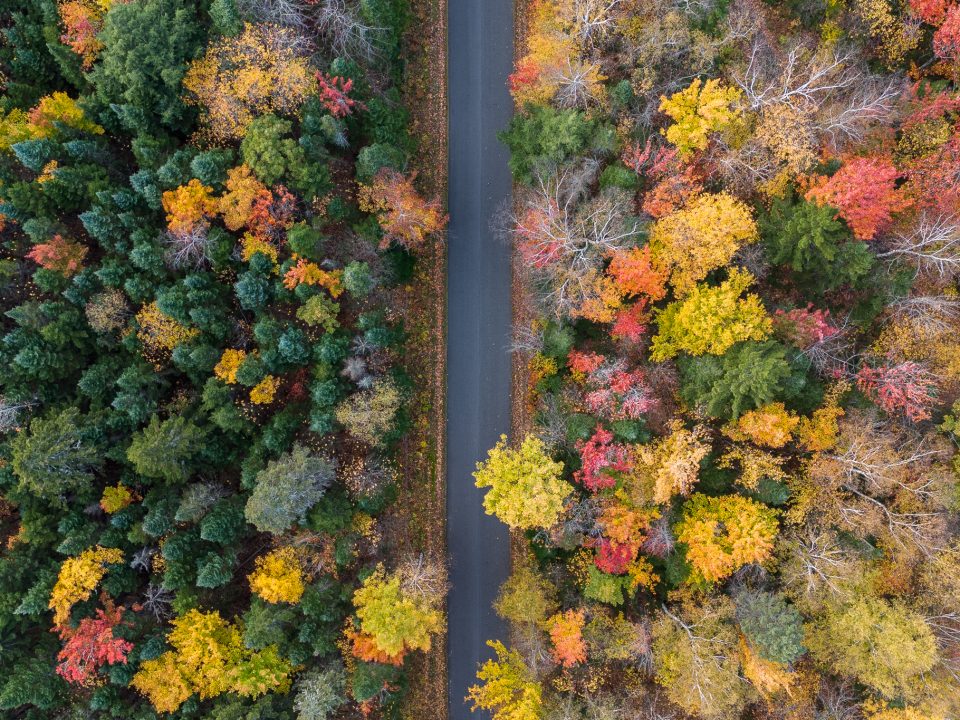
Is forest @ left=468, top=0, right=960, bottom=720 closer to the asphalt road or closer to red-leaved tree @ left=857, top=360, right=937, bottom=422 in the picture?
red-leaved tree @ left=857, top=360, right=937, bottom=422

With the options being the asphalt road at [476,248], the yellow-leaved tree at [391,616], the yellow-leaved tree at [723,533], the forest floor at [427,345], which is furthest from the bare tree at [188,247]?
the yellow-leaved tree at [723,533]

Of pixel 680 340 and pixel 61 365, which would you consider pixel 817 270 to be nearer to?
pixel 680 340

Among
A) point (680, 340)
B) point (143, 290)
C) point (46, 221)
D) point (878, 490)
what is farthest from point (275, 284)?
point (878, 490)

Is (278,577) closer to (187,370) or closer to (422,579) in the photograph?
(422,579)

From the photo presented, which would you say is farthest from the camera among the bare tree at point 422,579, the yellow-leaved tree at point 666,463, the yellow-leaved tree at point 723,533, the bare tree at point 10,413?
the bare tree at point 422,579

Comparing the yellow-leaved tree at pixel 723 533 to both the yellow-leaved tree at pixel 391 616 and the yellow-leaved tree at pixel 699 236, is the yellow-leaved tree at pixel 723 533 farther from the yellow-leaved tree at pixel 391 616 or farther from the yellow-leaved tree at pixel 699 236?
the yellow-leaved tree at pixel 391 616
